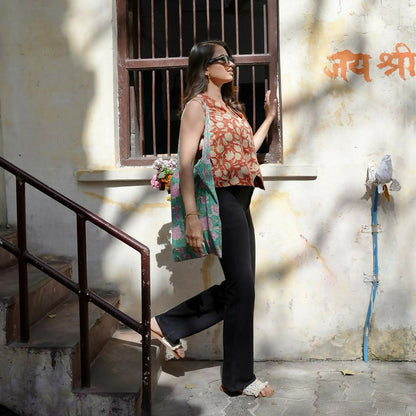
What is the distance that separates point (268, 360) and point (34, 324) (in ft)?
5.40

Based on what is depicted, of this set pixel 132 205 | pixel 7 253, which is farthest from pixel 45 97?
pixel 7 253

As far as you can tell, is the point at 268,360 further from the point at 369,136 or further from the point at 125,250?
the point at 369,136

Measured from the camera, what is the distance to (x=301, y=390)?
3.47 meters

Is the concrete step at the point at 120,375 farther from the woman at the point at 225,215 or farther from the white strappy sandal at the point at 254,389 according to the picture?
the white strappy sandal at the point at 254,389

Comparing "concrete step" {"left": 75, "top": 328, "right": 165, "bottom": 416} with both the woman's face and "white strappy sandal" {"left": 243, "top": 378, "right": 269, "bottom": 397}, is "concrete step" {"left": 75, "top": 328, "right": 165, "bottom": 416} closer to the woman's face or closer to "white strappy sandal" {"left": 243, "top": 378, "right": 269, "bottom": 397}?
"white strappy sandal" {"left": 243, "top": 378, "right": 269, "bottom": 397}

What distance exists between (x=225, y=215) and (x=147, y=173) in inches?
40.1

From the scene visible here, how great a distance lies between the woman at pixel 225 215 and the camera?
3164 millimetres

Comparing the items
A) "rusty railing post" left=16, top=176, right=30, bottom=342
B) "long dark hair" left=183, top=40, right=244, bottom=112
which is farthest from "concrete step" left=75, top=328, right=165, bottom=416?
"long dark hair" left=183, top=40, right=244, bottom=112

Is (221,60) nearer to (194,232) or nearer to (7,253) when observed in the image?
(194,232)

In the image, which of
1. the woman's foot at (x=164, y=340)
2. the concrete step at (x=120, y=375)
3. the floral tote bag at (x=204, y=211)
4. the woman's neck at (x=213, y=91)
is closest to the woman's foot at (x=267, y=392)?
the woman's foot at (x=164, y=340)

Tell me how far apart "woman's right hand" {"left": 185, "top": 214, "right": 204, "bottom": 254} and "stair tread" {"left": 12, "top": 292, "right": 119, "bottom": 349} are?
0.84 meters

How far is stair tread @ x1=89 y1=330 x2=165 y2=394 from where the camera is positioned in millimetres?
3086

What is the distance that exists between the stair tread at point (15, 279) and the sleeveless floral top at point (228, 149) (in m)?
1.31

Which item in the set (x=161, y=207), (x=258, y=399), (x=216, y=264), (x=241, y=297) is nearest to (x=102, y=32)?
(x=161, y=207)
